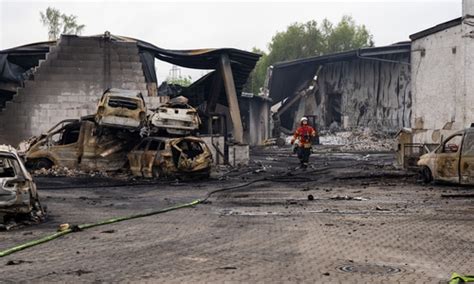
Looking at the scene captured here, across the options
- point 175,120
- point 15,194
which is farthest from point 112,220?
point 175,120

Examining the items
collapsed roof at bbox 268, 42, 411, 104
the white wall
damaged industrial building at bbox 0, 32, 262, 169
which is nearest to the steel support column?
damaged industrial building at bbox 0, 32, 262, 169

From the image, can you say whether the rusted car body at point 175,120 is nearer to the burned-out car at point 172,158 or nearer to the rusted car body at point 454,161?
the burned-out car at point 172,158

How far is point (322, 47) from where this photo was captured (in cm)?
7725

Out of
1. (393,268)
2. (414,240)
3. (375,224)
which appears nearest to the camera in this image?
(393,268)

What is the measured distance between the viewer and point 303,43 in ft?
251

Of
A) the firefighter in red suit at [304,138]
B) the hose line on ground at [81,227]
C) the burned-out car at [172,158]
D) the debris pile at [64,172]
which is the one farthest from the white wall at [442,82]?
the hose line on ground at [81,227]

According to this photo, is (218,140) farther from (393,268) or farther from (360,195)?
(393,268)

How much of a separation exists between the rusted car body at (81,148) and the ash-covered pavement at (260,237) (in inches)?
176

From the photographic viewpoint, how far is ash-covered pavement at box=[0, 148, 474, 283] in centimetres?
736

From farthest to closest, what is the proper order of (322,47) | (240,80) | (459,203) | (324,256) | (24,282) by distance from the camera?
(322,47) < (240,80) < (459,203) < (324,256) < (24,282)

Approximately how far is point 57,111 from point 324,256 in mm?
22087

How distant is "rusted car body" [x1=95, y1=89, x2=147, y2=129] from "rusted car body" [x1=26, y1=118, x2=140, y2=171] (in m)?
0.58

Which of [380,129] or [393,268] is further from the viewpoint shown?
[380,129]

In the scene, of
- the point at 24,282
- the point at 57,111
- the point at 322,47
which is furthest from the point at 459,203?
the point at 322,47
